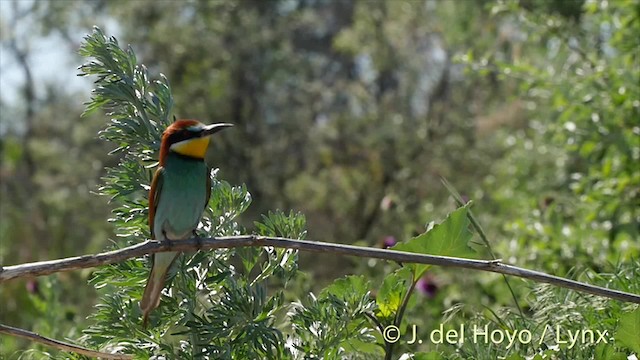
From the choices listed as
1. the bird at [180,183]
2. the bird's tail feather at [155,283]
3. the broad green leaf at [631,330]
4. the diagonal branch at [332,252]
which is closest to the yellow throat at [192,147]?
the bird at [180,183]

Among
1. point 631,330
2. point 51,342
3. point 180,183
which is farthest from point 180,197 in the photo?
point 631,330

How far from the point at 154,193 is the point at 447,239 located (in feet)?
2.04

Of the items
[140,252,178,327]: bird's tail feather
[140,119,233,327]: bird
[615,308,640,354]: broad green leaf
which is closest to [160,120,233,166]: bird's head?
[140,119,233,327]: bird

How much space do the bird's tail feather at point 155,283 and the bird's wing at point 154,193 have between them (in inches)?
7.3

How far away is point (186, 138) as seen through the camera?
1967 mm

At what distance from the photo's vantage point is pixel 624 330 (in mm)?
1703

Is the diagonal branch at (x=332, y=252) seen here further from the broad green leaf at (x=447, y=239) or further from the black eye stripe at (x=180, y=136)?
the black eye stripe at (x=180, y=136)

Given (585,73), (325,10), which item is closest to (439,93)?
(325,10)

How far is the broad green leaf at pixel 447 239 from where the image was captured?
178 cm

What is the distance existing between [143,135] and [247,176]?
5.27 metres

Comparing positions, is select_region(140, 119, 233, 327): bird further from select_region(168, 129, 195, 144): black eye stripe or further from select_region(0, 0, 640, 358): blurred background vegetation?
select_region(0, 0, 640, 358): blurred background vegetation

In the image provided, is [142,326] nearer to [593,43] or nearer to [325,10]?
[593,43]

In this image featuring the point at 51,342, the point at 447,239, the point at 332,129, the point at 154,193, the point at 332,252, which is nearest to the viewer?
the point at 332,252

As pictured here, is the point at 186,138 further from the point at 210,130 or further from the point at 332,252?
the point at 332,252
